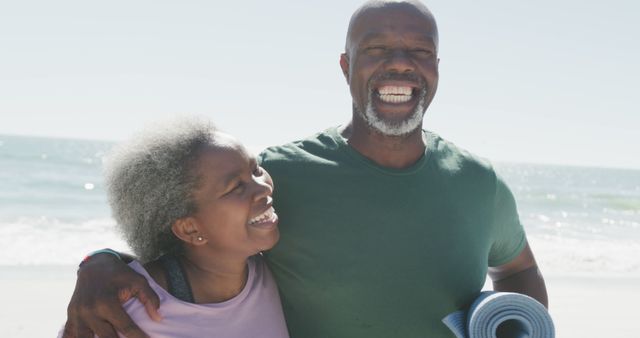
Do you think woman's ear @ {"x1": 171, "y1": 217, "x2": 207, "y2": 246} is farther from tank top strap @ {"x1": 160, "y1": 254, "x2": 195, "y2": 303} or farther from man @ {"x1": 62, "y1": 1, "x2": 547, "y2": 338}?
man @ {"x1": 62, "y1": 1, "x2": 547, "y2": 338}

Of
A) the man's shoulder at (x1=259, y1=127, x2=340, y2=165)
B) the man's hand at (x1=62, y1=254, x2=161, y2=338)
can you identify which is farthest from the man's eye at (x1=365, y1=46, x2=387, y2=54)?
the man's hand at (x1=62, y1=254, x2=161, y2=338)

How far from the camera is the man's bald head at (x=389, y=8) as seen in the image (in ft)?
8.17

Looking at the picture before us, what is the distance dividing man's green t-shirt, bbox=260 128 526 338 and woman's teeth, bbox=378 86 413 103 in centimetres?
22

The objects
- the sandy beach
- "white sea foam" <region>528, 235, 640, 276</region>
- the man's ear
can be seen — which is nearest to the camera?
the man's ear

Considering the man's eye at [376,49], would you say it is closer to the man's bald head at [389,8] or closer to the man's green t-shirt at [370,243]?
the man's bald head at [389,8]

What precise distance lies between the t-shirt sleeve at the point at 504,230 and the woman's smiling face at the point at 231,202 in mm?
871

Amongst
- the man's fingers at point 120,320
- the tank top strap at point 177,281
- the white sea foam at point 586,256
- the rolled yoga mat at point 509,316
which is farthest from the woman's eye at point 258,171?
the white sea foam at point 586,256

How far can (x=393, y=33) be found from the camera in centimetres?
245

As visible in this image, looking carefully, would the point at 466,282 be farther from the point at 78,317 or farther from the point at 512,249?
the point at 78,317

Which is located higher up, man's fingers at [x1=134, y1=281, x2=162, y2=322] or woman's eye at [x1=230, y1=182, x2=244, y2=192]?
woman's eye at [x1=230, y1=182, x2=244, y2=192]

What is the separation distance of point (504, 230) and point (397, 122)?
0.57 m

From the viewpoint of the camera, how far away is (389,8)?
2.49 meters

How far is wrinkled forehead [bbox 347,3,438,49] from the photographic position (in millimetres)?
2453

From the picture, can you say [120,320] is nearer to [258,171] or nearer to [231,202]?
[231,202]
